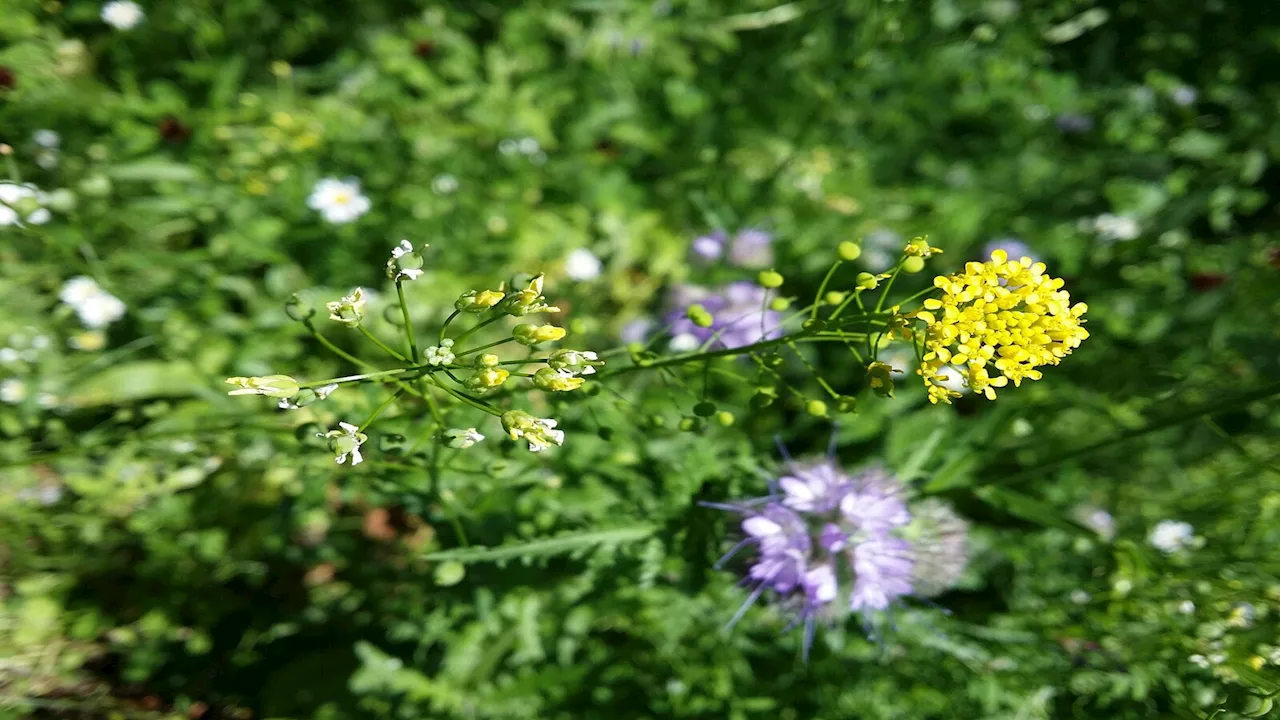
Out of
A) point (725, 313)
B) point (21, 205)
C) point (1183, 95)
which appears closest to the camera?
point (21, 205)

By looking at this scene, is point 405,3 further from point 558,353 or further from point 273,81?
point 558,353

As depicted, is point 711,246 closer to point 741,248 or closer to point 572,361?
point 741,248

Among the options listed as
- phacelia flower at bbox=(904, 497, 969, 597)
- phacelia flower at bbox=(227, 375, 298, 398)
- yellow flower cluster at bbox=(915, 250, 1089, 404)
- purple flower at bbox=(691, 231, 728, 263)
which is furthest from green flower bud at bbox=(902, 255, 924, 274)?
purple flower at bbox=(691, 231, 728, 263)

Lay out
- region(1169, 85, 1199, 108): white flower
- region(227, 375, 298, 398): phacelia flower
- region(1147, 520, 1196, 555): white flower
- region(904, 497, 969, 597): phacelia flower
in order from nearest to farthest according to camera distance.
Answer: region(227, 375, 298, 398): phacelia flower < region(904, 497, 969, 597): phacelia flower < region(1147, 520, 1196, 555): white flower < region(1169, 85, 1199, 108): white flower

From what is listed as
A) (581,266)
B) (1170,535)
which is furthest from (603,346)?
(1170,535)

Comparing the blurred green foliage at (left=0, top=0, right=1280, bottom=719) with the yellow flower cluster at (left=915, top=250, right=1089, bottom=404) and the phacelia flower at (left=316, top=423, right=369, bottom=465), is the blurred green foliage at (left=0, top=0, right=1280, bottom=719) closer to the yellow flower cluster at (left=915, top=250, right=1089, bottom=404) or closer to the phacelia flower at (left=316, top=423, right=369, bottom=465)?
the phacelia flower at (left=316, top=423, right=369, bottom=465)
